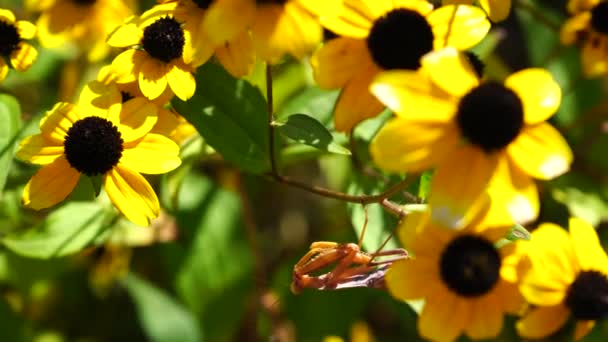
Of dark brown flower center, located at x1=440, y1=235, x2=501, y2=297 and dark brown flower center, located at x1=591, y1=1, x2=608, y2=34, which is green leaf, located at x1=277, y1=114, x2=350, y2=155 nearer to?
dark brown flower center, located at x1=440, y1=235, x2=501, y2=297

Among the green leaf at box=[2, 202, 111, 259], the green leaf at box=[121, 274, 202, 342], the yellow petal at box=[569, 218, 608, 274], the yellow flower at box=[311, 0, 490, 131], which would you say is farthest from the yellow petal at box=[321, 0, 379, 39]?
the green leaf at box=[121, 274, 202, 342]

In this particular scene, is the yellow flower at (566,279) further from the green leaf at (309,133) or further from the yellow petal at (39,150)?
the yellow petal at (39,150)

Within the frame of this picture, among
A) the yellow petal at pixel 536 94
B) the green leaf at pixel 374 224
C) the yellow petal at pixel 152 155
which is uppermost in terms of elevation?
the yellow petal at pixel 536 94

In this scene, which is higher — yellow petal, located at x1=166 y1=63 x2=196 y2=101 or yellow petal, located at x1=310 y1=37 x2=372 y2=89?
yellow petal, located at x1=310 y1=37 x2=372 y2=89

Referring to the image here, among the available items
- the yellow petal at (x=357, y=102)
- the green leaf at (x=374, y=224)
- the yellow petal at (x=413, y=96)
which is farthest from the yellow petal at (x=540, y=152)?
the green leaf at (x=374, y=224)

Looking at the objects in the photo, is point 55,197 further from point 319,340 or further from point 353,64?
point 319,340

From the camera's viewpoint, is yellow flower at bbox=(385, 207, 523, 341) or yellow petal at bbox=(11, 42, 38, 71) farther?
yellow petal at bbox=(11, 42, 38, 71)
